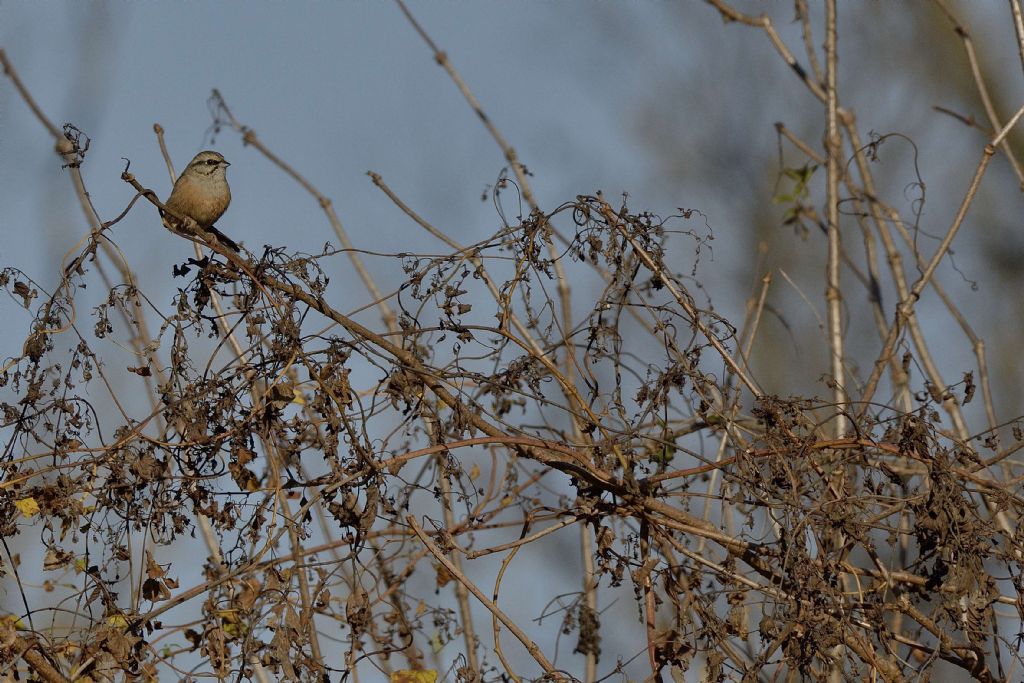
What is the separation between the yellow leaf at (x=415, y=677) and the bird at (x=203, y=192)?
86.7 inches

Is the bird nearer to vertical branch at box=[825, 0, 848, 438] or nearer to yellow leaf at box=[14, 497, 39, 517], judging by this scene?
yellow leaf at box=[14, 497, 39, 517]

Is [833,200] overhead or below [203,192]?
below

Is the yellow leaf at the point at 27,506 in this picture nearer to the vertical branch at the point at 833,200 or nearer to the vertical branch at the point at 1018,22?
the vertical branch at the point at 833,200

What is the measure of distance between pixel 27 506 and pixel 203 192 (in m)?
2.22

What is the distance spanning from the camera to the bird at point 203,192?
441cm

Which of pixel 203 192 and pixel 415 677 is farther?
pixel 203 192

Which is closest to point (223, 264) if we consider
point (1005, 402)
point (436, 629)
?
point (436, 629)

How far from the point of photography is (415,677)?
2.89 metres

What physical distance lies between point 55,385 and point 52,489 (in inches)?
10.1

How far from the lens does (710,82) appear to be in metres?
10.3

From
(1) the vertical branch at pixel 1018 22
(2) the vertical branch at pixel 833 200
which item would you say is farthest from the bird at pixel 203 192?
(1) the vertical branch at pixel 1018 22

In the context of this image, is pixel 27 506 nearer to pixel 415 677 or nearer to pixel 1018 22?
pixel 415 677

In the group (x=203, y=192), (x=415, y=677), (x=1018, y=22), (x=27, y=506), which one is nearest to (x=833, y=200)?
(x=1018, y=22)

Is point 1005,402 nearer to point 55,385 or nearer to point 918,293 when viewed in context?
point 918,293
